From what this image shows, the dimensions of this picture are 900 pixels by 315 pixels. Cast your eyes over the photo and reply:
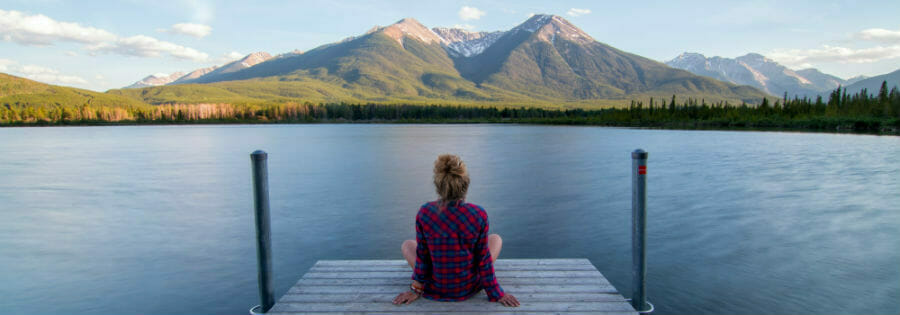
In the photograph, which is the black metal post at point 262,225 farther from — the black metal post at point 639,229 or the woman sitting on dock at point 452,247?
the black metal post at point 639,229

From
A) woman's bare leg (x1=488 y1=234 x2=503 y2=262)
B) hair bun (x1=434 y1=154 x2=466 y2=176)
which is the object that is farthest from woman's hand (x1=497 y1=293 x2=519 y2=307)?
hair bun (x1=434 y1=154 x2=466 y2=176)

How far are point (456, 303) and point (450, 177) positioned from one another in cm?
143

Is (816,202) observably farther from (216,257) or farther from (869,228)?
(216,257)

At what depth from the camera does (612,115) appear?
144 metres

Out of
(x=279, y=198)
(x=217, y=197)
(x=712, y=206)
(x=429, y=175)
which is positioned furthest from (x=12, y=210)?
(x=712, y=206)

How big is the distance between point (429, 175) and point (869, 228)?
17450 mm

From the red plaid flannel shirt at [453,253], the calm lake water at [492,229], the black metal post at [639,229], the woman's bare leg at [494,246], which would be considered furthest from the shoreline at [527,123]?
the red plaid flannel shirt at [453,253]

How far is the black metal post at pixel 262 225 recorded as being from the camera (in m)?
5.82

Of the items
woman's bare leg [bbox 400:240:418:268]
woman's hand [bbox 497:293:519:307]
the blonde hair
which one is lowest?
woman's hand [bbox 497:293:519:307]

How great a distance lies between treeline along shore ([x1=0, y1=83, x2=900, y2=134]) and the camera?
80.0m

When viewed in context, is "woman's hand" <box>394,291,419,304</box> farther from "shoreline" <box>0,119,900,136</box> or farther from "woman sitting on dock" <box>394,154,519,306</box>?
"shoreline" <box>0,119,900,136</box>

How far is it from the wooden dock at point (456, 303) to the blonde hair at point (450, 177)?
124 cm

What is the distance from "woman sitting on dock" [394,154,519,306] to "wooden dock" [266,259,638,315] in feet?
0.40

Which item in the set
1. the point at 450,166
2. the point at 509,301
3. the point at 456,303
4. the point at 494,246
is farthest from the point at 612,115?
the point at 450,166
